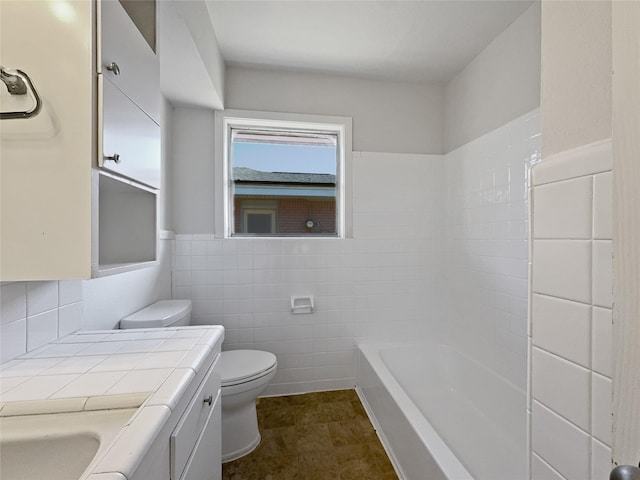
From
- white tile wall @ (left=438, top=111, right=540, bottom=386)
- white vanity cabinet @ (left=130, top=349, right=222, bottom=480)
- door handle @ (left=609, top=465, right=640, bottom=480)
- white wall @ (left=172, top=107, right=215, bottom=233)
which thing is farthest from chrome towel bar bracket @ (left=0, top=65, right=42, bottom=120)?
white tile wall @ (left=438, top=111, right=540, bottom=386)

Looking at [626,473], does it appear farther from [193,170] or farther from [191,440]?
[193,170]

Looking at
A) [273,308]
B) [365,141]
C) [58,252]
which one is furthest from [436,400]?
[58,252]

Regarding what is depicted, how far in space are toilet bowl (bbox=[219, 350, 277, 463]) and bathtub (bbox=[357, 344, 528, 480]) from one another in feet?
2.35

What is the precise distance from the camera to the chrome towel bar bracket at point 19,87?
71cm

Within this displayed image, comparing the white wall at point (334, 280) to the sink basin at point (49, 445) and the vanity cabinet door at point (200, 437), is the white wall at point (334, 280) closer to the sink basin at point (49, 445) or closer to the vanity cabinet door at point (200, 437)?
Answer: the vanity cabinet door at point (200, 437)

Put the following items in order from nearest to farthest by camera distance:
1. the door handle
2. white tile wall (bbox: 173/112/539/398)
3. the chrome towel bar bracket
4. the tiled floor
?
the door handle < the chrome towel bar bracket < the tiled floor < white tile wall (bbox: 173/112/539/398)

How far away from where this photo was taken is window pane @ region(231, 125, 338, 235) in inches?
94.4

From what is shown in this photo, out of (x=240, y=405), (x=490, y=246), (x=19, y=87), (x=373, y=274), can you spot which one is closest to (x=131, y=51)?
(x=19, y=87)

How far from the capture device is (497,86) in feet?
6.26

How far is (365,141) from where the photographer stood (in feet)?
7.84

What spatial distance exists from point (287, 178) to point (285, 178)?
2 cm

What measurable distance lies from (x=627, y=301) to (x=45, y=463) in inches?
41.3

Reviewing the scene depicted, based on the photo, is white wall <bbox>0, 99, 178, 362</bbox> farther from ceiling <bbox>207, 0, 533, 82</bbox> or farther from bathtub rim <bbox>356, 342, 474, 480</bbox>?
bathtub rim <bbox>356, 342, 474, 480</bbox>

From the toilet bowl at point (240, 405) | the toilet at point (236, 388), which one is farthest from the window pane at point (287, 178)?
the toilet bowl at point (240, 405)
